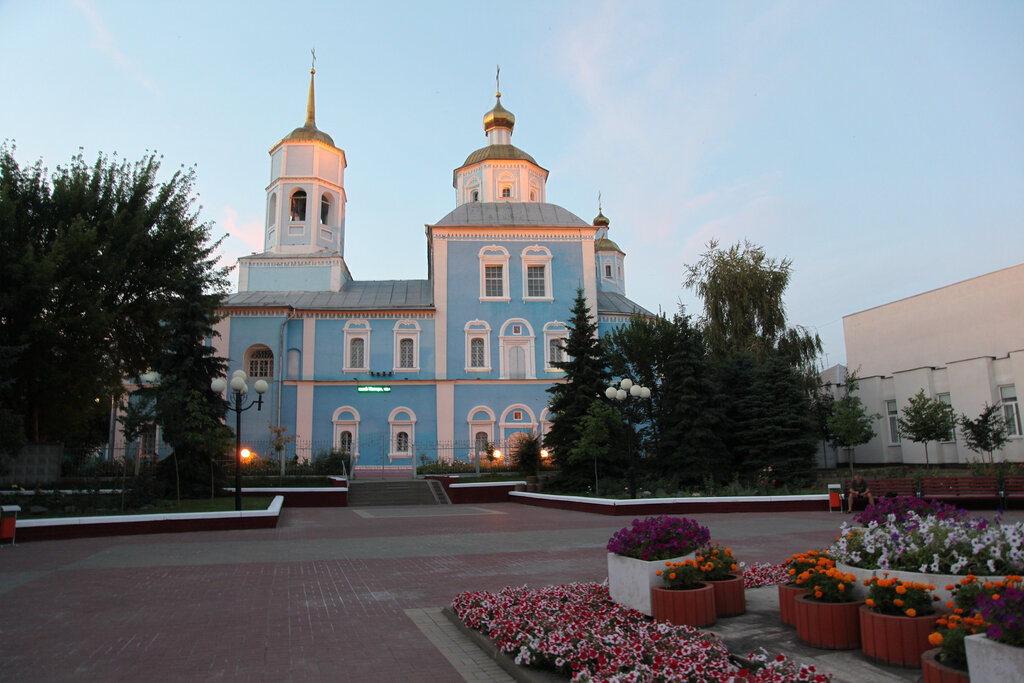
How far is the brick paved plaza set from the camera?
18.5ft

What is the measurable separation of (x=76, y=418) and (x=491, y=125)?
30.2 metres

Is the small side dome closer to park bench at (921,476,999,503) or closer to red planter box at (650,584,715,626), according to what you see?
park bench at (921,476,999,503)

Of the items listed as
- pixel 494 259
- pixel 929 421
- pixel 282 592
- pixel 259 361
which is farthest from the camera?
pixel 494 259

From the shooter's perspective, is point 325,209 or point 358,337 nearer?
point 358,337

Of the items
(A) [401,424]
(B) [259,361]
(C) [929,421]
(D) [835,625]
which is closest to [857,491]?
(C) [929,421]

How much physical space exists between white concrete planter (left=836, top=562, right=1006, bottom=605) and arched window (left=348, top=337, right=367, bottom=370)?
33268 millimetres

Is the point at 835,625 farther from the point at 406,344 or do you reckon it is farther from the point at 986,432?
the point at 406,344

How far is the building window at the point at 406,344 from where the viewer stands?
37.2 metres

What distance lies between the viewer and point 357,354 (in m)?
37.5

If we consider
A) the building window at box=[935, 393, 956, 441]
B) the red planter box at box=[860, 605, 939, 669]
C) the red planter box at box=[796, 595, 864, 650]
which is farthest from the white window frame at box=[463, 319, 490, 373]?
the red planter box at box=[860, 605, 939, 669]

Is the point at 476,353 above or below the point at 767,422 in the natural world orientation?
above

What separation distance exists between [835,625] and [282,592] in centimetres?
619

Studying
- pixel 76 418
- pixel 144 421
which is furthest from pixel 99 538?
pixel 76 418

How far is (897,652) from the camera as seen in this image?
456cm
